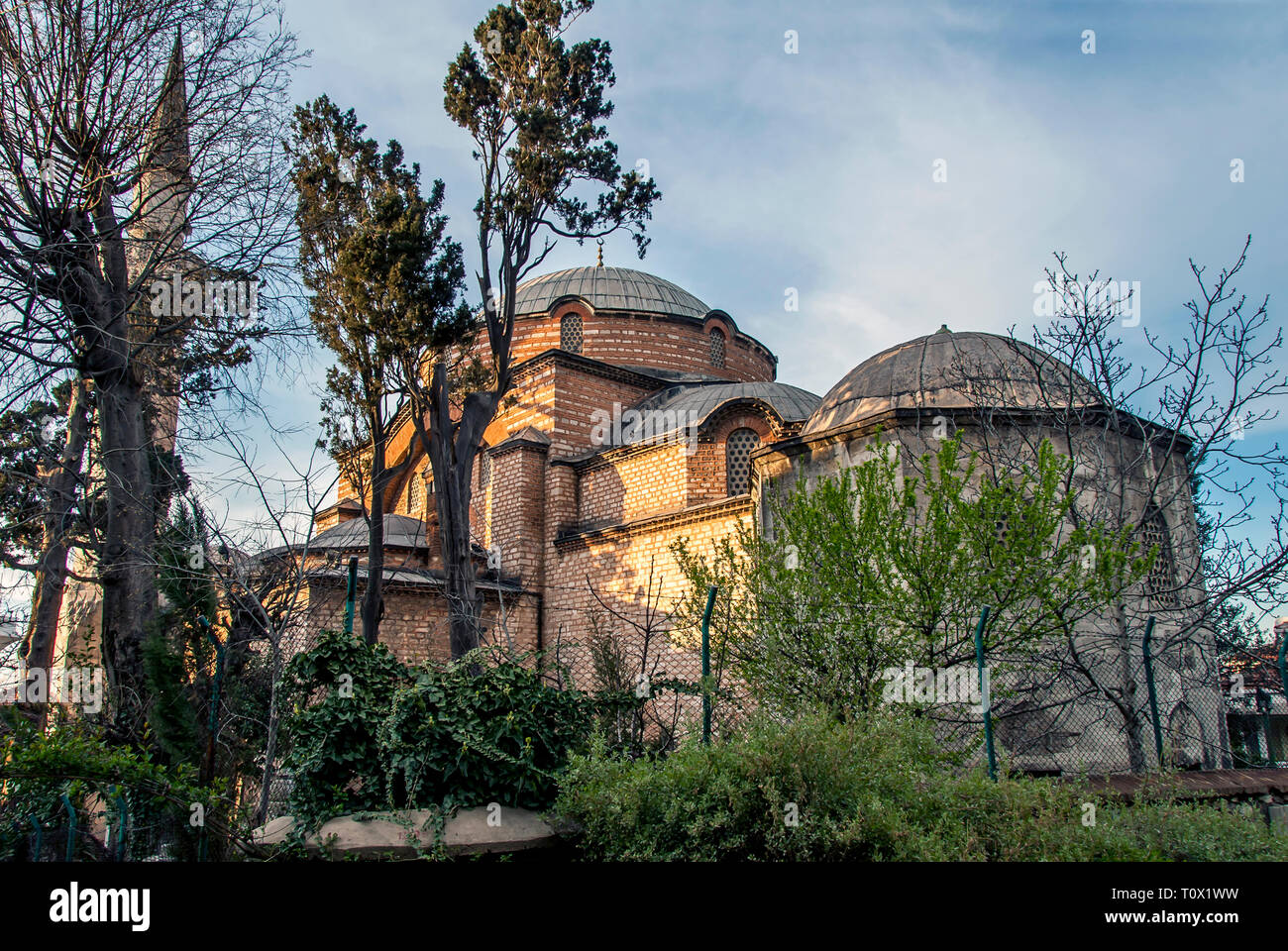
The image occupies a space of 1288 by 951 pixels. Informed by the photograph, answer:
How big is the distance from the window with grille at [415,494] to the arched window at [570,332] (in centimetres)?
469

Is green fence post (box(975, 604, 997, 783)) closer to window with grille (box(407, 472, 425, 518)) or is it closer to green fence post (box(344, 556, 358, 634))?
green fence post (box(344, 556, 358, 634))

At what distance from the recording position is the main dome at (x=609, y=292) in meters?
21.7

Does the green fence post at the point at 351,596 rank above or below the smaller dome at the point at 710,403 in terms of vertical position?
below

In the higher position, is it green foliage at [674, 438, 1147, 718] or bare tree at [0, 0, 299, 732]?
bare tree at [0, 0, 299, 732]

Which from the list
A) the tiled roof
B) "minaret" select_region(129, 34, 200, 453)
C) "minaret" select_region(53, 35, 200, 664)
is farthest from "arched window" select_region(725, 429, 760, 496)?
"minaret" select_region(129, 34, 200, 453)

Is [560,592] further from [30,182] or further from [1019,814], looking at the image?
[1019,814]

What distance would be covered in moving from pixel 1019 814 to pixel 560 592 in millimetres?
12159

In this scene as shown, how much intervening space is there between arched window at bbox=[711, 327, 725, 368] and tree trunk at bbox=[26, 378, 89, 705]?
14584 mm

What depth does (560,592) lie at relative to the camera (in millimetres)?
15789

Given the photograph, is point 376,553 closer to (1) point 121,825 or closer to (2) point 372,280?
(2) point 372,280

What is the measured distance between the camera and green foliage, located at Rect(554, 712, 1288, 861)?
12.9ft

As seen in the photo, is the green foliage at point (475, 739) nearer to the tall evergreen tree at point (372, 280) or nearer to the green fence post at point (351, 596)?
the green fence post at point (351, 596)

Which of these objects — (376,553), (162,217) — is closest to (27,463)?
(162,217)

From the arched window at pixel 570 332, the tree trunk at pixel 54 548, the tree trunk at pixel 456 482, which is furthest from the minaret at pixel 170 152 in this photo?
the arched window at pixel 570 332
